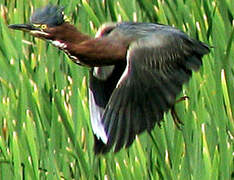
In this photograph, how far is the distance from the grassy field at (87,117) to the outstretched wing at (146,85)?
2.1 inches

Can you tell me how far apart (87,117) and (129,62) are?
0.85 ft

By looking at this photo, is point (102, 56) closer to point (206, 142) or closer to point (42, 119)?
point (42, 119)

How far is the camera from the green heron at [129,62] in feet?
10.6

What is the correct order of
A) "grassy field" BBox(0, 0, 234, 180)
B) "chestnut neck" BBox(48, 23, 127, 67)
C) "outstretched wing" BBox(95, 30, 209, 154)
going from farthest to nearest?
"chestnut neck" BBox(48, 23, 127, 67)
"outstretched wing" BBox(95, 30, 209, 154)
"grassy field" BBox(0, 0, 234, 180)

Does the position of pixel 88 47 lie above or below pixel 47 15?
below

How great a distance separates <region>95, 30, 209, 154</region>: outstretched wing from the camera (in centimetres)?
321

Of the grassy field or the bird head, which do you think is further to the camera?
the bird head

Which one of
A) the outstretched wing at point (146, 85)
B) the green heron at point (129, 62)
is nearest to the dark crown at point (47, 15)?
the green heron at point (129, 62)

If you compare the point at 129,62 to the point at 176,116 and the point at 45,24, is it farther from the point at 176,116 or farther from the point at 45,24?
the point at 45,24

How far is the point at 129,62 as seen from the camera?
10.8 feet

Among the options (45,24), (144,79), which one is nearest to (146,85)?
(144,79)

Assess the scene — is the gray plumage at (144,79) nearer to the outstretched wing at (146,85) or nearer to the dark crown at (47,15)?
the outstretched wing at (146,85)

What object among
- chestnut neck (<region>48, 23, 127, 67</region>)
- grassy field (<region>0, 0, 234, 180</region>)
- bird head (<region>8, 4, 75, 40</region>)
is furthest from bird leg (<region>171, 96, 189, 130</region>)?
bird head (<region>8, 4, 75, 40</region>)

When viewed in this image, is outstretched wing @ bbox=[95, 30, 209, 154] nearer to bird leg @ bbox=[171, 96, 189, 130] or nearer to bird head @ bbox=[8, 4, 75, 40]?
bird leg @ bbox=[171, 96, 189, 130]
